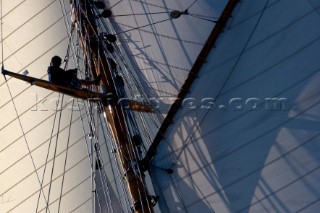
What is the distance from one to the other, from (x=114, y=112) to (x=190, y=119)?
71 centimetres

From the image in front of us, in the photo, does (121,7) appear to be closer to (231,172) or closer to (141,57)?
(141,57)

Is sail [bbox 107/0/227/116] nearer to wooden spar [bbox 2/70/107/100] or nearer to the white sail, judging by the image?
the white sail

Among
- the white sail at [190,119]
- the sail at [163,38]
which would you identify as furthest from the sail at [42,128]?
the sail at [163,38]

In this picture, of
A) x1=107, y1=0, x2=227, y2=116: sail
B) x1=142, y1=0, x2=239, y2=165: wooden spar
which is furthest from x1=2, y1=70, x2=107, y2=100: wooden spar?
x1=142, y1=0, x2=239, y2=165: wooden spar

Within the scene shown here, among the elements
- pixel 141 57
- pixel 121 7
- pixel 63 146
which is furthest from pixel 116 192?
pixel 121 7

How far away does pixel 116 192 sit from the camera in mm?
7527

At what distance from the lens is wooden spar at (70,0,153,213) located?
7004 mm

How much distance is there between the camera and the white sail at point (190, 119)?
6895 mm

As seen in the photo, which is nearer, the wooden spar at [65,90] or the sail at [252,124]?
the sail at [252,124]

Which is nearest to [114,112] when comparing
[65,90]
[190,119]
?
[65,90]

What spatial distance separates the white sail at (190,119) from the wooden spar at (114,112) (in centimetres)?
15

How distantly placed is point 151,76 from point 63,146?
3.70 ft

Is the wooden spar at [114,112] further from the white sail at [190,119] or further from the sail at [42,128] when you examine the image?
the sail at [42,128]

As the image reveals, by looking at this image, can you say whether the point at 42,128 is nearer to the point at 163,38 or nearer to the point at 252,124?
the point at 163,38
